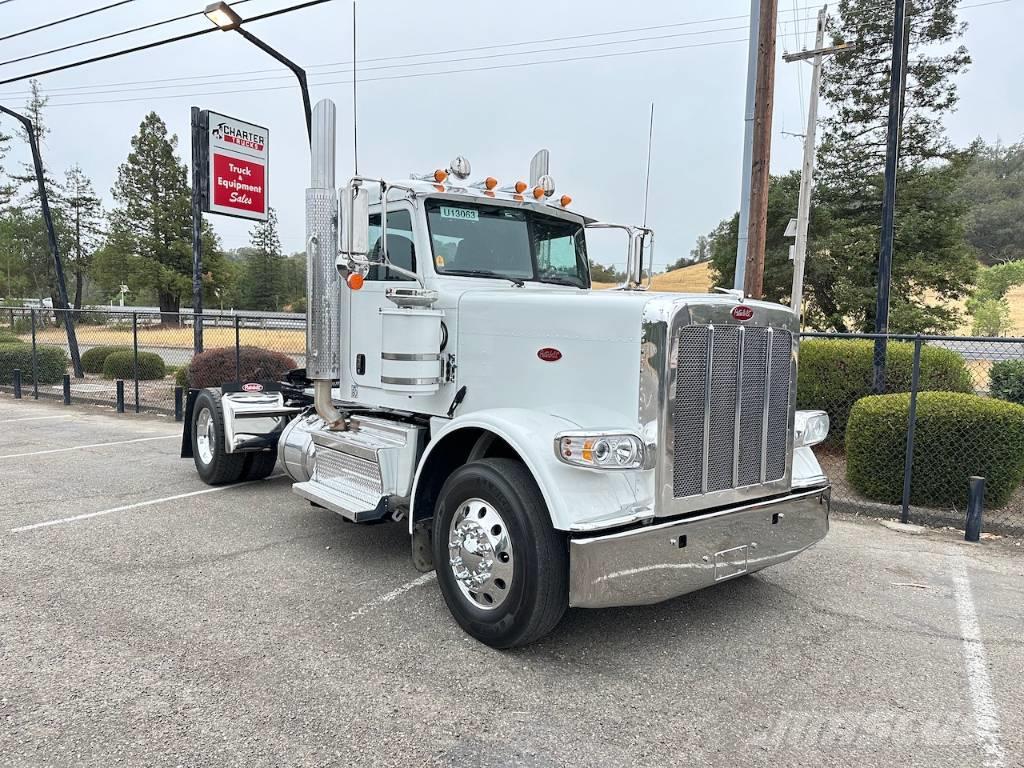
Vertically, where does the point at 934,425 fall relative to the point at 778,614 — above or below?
above

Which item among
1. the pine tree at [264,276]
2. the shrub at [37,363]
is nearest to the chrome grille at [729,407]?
the shrub at [37,363]

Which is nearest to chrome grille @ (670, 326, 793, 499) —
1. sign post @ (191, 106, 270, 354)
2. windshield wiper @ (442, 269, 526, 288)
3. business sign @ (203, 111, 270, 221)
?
windshield wiper @ (442, 269, 526, 288)

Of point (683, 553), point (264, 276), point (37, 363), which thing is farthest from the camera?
point (264, 276)

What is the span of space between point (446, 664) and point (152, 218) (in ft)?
176

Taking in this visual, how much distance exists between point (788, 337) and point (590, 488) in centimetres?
155

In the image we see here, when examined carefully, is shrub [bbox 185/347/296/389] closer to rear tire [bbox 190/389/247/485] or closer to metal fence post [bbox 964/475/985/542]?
rear tire [bbox 190/389/247/485]

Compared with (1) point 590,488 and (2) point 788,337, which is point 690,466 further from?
(2) point 788,337

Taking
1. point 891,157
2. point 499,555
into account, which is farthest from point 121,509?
point 891,157

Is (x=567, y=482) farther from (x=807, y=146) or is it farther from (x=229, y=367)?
(x=807, y=146)

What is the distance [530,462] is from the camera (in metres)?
3.42

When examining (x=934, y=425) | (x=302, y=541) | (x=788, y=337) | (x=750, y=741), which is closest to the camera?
(x=750, y=741)

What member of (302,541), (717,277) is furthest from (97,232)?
(302,541)

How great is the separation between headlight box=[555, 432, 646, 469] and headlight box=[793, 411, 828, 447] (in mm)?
1568

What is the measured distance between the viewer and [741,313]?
3.68 meters
